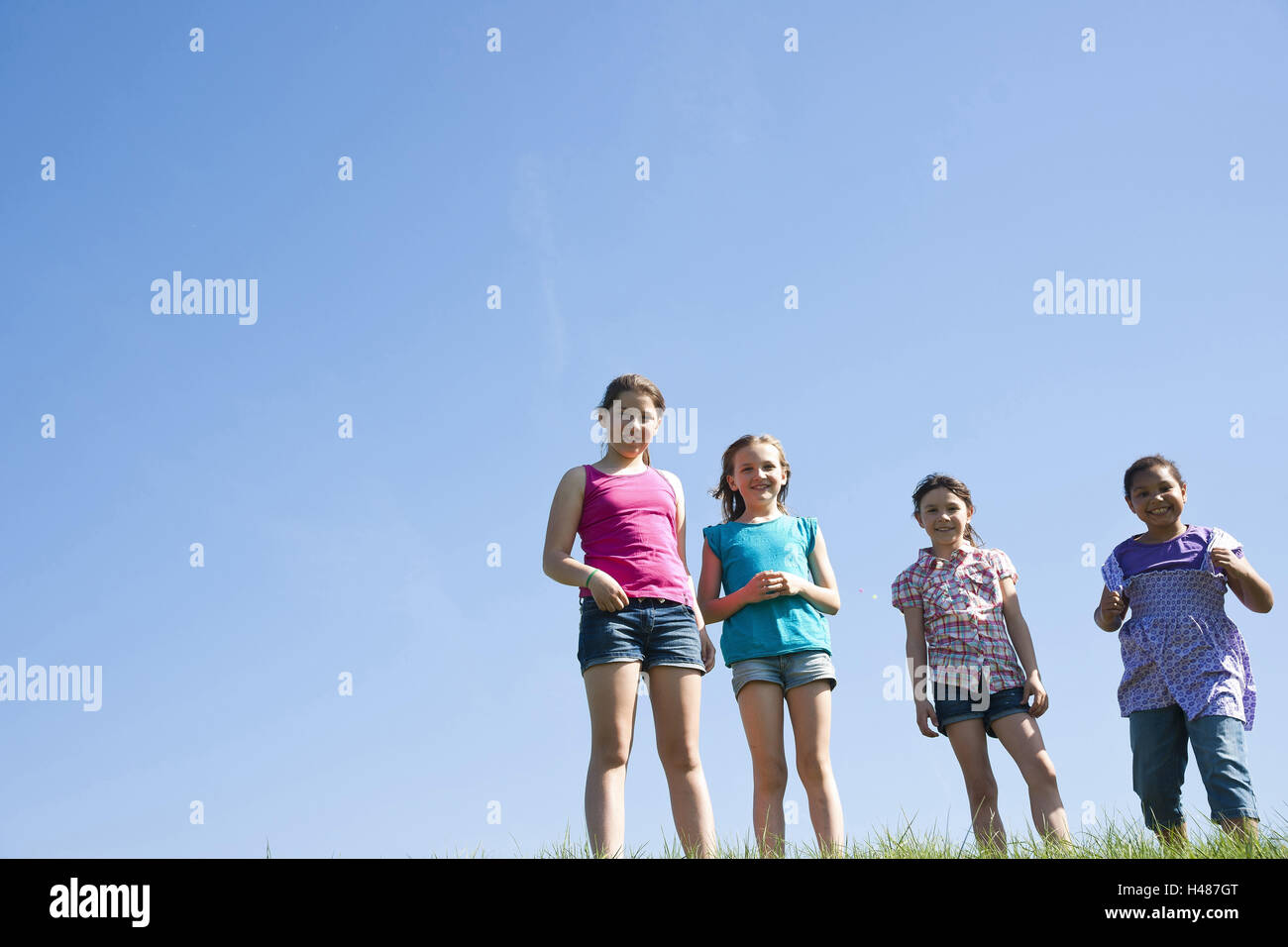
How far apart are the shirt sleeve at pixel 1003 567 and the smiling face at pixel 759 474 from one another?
132 centimetres

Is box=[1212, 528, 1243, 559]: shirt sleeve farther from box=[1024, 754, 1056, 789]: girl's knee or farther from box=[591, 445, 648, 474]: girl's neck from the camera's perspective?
box=[591, 445, 648, 474]: girl's neck

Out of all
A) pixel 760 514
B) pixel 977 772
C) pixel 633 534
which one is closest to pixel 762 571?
pixel 760 514

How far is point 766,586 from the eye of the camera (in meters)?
5.50

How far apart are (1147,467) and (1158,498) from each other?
21 cm

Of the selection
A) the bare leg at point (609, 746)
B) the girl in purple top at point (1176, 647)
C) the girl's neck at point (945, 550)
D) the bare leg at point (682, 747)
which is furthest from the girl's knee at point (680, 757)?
the girl in purple top at point (1176, 647)

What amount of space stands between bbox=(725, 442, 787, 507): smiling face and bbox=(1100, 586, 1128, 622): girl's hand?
196cm

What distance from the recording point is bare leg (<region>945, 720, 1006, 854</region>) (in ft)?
18.4

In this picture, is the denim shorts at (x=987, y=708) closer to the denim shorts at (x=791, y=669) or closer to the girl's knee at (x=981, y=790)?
the girl's knee at (x=981, y=790)

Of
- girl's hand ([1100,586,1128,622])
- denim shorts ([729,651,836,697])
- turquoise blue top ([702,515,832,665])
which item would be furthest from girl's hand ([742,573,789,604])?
girl's hand ([1100,586,1128,622])

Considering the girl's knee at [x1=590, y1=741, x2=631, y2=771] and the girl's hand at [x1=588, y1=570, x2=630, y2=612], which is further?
the girl's hand at [x1=588, y1=570, x2=630, y2=612]

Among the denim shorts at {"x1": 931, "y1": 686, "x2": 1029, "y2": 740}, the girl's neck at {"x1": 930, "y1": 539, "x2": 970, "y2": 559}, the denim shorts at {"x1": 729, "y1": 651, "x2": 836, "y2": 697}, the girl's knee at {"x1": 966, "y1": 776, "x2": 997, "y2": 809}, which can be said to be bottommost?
the girl's knee at {"x1": 966, "y1": 776, "x2": 997, "y2": 809}

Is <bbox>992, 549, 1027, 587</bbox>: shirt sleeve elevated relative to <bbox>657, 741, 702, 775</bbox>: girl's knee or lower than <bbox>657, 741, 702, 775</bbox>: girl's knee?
elevated
